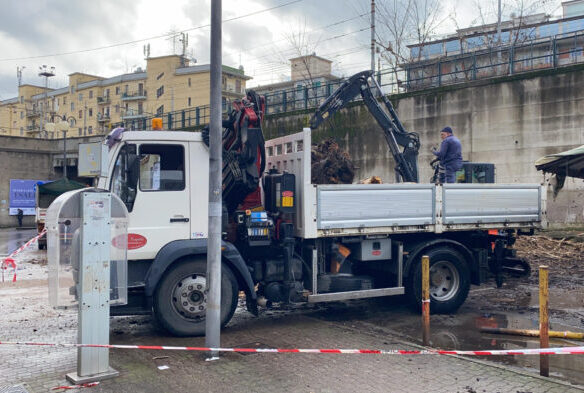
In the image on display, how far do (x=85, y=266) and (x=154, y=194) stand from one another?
182 centimetres

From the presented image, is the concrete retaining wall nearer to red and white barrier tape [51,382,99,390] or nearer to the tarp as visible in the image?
the tarp

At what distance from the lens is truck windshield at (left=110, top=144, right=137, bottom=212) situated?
273 inches

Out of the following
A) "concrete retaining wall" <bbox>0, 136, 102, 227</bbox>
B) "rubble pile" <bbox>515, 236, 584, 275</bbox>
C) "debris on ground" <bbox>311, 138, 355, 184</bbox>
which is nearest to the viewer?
"debris on ground" <bbox>311, 138, 355, 184</bbox>

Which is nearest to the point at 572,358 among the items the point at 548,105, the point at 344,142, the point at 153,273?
the point at 153,273

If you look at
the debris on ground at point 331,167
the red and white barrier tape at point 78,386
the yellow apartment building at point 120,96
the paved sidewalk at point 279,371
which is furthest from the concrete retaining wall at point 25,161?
the red and white barrier tape at point 78,386

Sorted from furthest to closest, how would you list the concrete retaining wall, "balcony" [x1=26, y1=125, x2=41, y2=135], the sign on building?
"balcony" [x1=26, y1=125, x2=41, y2=135], the sign on building, the concrete retaining wall

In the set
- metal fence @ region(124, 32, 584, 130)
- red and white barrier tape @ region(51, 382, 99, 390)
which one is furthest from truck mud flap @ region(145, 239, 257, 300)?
metal fence @ region(124, 32, 584, 130)

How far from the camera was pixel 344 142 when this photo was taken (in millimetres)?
21547

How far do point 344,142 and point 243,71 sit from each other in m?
61.6

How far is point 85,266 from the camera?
5.43 m

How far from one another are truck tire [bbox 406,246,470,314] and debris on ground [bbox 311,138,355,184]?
2150mm

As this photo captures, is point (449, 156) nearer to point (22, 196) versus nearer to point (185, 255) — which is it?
point (185, 255)

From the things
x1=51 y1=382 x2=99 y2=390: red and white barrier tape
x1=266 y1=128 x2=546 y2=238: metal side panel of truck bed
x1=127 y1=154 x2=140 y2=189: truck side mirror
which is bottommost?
x1=51 y1=382 x2=99 y2=390: red and white barrier tape

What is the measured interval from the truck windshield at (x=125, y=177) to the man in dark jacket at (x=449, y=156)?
5920 millimetres
